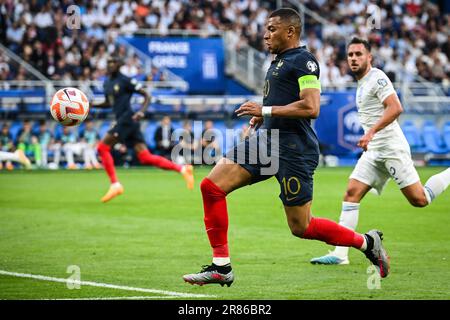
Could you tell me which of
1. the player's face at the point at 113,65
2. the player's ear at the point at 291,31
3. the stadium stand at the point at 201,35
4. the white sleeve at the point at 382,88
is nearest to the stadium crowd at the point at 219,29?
the stadium stand at the point at 201,35

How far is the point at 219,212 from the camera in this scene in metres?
8.28

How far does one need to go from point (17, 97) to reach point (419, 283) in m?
23.1

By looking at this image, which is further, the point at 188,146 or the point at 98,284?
the point at 188,146

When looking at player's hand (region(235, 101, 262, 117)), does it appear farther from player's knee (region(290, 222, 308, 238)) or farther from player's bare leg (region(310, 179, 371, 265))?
player's bare leg (region(310, 179, 371, 265))

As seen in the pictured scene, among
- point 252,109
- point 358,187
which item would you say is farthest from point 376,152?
point 252,109

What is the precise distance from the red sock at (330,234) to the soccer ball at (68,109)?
4.36 metres

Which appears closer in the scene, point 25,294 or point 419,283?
point 25,294

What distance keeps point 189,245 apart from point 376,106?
304 cm

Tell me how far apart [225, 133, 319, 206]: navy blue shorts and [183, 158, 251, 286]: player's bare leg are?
0.33 feet

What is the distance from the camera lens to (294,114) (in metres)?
7.97

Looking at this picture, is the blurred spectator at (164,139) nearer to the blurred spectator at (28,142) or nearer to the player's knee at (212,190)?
the blurred spectator at (28,142)

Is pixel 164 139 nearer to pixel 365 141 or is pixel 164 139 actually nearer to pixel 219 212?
pixel 365 141

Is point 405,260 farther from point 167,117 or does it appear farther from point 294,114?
point 167,117

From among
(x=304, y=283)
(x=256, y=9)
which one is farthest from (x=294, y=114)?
(x=256, y=9)
